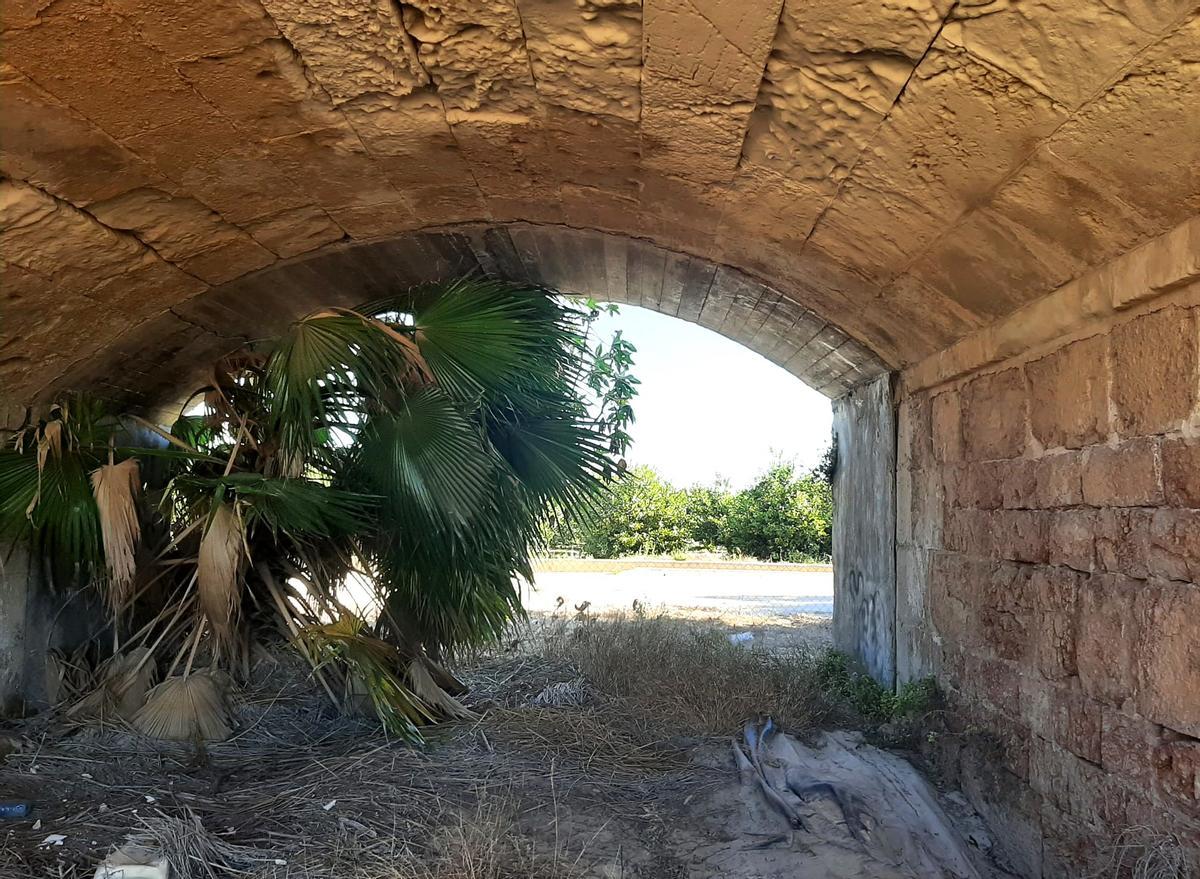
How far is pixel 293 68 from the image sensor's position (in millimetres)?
3031

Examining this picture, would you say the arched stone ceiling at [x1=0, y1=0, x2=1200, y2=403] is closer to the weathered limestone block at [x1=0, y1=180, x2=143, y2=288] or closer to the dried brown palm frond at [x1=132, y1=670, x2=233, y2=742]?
the weathered limestone block at [x1=0, y1=180, x2=143, y2=288]

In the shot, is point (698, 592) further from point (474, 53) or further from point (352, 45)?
point (352, 45)

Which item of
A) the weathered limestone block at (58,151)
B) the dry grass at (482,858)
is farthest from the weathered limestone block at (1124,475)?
the weathered limestone block at (58,151)

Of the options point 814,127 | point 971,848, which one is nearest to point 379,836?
point 971,848

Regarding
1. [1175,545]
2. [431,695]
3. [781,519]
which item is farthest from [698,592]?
[1175,545]

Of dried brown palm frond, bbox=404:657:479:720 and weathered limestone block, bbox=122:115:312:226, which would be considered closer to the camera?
weathered limestone block, bbox=122:115:312:226

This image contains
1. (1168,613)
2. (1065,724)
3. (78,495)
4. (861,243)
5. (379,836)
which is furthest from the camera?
(78,495)

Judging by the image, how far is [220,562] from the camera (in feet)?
15.2

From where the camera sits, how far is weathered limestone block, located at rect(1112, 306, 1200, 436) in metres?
2.53

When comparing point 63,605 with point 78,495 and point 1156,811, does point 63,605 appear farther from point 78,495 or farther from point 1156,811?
point 1156,811

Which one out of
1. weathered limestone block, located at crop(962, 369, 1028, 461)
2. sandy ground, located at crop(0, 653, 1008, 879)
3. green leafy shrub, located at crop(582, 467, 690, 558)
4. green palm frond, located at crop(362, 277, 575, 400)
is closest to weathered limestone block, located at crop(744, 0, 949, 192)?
weathered limestone block, located at crop(962, 369, 1028, 461)

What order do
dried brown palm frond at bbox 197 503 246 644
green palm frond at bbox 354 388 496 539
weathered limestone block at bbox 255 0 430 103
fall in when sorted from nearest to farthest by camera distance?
weathered limestone block at bbox 255 0 430 103
dried brown palm frond at bbox 197 503 246 644
green palm frond at bbox 354 388 496 539

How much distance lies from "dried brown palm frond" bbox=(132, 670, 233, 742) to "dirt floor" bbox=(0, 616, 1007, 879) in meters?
0.11

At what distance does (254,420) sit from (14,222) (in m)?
2.12
